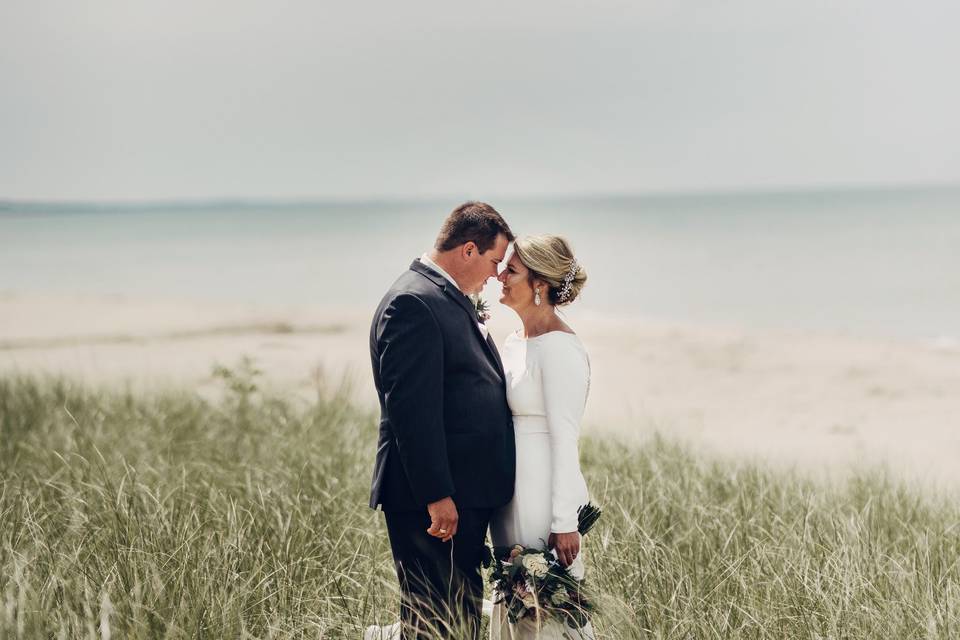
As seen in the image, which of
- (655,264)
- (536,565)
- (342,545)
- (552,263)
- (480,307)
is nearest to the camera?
(536,565)

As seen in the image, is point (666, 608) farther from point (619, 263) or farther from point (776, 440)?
point (619, 263)

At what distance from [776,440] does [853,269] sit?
32452 millimetres

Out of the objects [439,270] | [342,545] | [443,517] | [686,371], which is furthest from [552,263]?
[686,371]

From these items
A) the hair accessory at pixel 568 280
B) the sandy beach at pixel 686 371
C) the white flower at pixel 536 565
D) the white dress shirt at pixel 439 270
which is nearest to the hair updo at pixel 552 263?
the hair accessory at pixel 568 280

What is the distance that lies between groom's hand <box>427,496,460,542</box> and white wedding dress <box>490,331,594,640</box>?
0.83 ft

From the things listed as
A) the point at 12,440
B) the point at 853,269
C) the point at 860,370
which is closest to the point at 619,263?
the point at 853,269

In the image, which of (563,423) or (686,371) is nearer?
(563,423)

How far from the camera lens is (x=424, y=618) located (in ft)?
11.4

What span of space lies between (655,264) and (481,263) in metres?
42.5

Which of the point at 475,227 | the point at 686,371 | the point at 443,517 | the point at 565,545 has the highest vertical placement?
the point at 475,227

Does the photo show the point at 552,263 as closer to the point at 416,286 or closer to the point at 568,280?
the point at 568,280

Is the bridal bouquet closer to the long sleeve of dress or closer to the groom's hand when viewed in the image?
the long sleeve of dress

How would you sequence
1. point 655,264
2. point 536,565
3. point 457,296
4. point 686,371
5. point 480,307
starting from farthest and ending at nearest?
1. point 655,264
2. point 686,371
3. point 480,307
4. point 457,296
5. point 536,565

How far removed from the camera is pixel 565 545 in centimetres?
357
